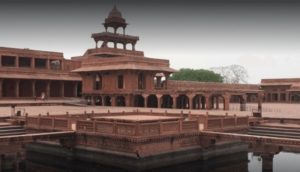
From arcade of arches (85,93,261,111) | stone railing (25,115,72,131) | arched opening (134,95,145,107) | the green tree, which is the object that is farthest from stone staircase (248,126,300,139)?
the green tree

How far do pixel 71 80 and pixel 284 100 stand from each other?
38.3 metres

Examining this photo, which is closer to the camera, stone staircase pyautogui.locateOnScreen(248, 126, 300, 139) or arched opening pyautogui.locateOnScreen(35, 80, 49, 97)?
stone staircase pyautogui.locateOnScreen(248, 126, 300, 139)

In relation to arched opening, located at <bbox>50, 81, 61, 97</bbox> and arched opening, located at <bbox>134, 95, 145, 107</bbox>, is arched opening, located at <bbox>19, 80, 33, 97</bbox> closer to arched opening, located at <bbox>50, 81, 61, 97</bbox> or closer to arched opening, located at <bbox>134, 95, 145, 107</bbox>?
arched opening, located at <bbox>50, 81, 61, 97</bbox>

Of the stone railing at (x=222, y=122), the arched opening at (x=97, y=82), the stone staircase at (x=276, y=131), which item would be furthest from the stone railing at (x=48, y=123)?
the arched opening at (x=97, y=82)

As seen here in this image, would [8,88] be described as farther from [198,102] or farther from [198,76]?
[198,76]

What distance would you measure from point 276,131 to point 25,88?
36.9 meters

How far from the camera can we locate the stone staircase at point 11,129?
24881 mm

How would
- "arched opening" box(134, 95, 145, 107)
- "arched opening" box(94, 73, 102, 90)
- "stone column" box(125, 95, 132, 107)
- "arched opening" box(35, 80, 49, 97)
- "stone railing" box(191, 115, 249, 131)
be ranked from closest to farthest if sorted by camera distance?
"stone railing" box(191, 115, 249, 131) → "stone column" box(125, 95, 132, 107) → "arched opening" box(134, 95, 145, 107) → "arched opening" box(94, 73, 102, 90) → "arched opening" box(35, 80, 49, 97)

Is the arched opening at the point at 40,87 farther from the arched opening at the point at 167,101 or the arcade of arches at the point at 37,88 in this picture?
the arched opening at the point at 167,101

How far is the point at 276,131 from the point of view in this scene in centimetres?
2561

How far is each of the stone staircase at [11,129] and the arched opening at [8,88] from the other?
2552cm

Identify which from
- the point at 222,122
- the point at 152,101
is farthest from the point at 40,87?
the point at 222,122

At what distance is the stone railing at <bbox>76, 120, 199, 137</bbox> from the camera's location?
20.1m

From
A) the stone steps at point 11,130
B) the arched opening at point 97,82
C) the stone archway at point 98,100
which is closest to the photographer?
the stone steps at point 11,130
